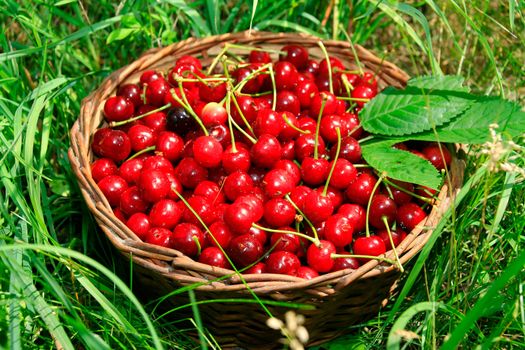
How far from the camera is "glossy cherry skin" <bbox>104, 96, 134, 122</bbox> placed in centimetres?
255

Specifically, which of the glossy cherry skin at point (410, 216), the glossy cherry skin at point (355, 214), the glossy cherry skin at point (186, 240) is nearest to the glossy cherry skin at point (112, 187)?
the glossy cherry skin at point (186, 240)

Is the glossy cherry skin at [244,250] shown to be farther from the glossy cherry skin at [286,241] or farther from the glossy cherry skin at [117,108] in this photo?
the glossy cherry skin at [117,108]

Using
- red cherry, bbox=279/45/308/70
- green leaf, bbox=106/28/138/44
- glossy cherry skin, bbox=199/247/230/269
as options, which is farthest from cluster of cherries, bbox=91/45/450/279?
green leaf, bbox=106/28/138/44

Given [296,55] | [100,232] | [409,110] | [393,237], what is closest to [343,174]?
[393,237]

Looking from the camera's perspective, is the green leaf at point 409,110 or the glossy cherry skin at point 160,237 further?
the green leaf at point 409,110

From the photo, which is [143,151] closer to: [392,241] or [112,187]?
[112,187]

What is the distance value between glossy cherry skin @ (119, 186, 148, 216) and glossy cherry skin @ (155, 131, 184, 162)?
210 millimetres

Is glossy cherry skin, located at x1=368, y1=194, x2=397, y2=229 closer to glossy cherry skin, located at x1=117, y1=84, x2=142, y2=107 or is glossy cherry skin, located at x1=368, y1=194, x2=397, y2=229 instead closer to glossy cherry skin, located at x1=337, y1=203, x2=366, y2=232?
glossy cherry skin, located at x1=337, y1=203, x2=366, y2=232

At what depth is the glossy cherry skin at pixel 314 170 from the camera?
2301 mm

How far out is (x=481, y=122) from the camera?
2359mm

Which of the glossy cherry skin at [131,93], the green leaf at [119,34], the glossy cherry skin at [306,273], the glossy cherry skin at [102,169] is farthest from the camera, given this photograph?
the green leaf at [119,34]

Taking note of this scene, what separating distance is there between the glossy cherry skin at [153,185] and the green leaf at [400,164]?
77 cm

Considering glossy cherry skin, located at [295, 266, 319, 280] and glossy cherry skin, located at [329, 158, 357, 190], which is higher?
glossy cherry skin, located at [329, 158, 357, 190]

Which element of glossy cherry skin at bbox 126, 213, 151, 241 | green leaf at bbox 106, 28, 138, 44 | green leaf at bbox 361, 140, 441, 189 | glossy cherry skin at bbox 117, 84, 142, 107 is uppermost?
green leaf at bbox 106, 28, 138, 44
